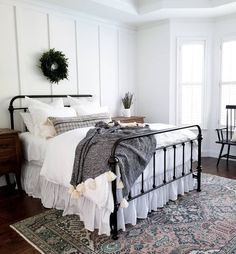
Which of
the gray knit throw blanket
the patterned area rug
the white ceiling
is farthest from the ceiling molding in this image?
the patterned area rug

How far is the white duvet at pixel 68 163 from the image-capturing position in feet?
7.34

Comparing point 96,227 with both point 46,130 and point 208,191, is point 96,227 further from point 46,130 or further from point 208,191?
point 208,191

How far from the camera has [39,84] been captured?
400 centimetres

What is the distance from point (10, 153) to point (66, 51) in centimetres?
194

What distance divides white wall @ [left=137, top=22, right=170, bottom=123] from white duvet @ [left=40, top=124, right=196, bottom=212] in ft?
7.34

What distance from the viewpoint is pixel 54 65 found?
13.4 ft

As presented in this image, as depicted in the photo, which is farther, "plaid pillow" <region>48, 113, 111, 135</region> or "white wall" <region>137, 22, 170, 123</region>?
"white wall" <region>137, 22, 170, 123</region>

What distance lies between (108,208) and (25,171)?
1.74 meters

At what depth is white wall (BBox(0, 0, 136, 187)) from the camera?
3.64 m

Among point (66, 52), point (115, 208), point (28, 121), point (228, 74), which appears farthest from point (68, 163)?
point (228, 74)

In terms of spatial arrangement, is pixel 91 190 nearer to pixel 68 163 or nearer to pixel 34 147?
pixel 68 163

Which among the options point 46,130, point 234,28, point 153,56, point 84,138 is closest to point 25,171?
point 46,130

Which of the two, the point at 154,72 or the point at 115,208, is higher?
the point at 154,72

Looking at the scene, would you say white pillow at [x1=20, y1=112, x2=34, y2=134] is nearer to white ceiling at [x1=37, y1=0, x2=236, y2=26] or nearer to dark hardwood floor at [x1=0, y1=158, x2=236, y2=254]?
dark hardwood floor at [x1=0, y1=158, x2=236, y2=254]
